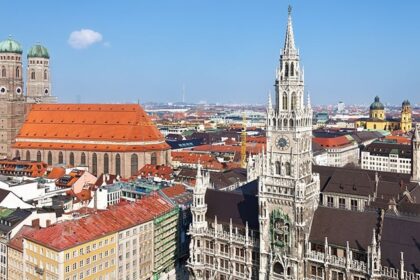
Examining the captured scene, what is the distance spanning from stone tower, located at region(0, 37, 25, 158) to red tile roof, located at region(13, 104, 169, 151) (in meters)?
6.25

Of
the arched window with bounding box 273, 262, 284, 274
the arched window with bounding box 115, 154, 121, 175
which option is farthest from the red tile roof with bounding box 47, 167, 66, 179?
the arched window with bounding box 273, 262, 284, 274

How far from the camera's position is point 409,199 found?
87.3 m

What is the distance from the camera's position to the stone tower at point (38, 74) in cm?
17312

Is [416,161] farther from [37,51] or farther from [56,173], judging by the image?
[37,51]

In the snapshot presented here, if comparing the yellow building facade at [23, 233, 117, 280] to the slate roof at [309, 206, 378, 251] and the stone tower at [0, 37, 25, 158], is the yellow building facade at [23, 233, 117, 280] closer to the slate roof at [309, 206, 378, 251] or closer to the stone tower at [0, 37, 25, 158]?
the slate roof at [309, 206, 378, 251]

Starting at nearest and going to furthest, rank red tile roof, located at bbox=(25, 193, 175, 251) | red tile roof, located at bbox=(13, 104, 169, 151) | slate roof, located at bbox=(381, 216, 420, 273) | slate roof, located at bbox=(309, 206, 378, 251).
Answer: slate roof, located at bbox=(381, 216, 420, 273)
slate roof, located at bbox=(309, 206, 378, 251)
red tile roof, located at bbox=(25, 193, 175, 251)
red tile roof, located at bbox=(13, 104, 169, 151)

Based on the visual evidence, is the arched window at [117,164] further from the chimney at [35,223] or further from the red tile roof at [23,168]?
the chimney at [35,223]

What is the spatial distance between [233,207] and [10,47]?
4718 inches

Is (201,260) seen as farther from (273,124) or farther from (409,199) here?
(409,199)

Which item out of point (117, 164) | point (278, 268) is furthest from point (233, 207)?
point (117, 164)

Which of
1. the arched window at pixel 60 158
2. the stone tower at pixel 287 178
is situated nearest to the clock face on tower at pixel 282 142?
the stone tower at pixel 287 178

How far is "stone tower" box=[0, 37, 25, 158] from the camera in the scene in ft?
528

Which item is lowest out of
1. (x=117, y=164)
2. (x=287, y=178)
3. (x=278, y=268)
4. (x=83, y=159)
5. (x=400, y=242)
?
(x=278, y=268)

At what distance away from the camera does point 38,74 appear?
174125 mm
